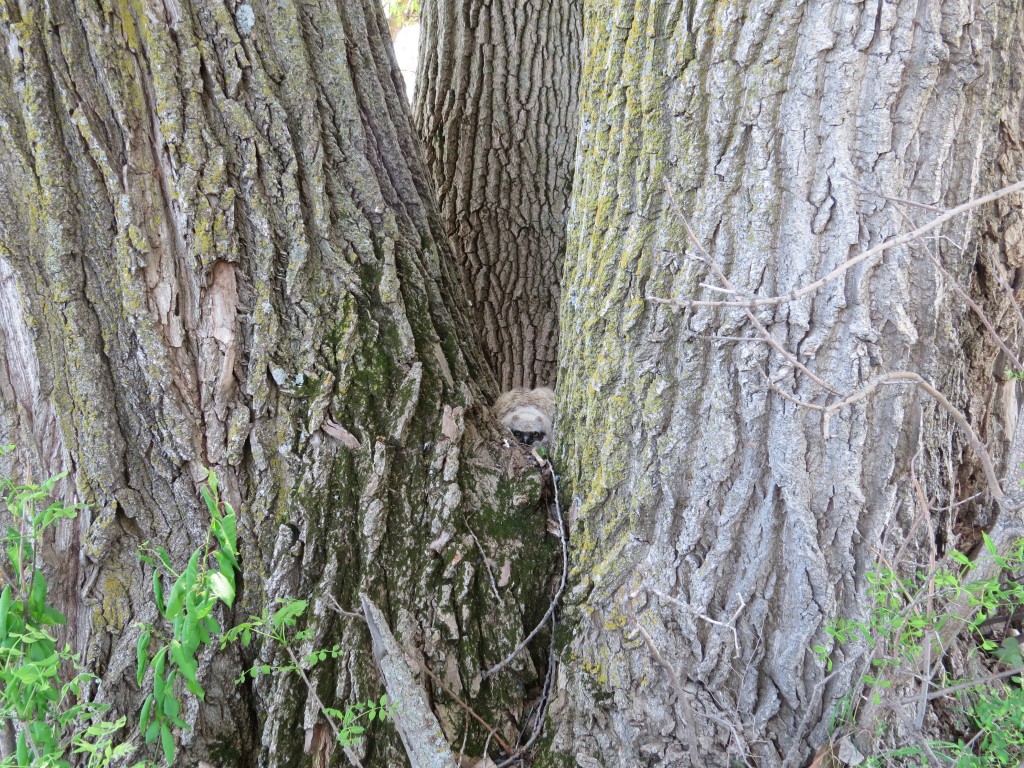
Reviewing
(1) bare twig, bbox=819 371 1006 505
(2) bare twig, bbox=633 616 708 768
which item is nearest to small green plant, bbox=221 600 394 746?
(2) bare twig, bbox=633 616 708 768

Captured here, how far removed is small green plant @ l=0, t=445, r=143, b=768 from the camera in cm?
136

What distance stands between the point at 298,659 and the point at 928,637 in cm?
154

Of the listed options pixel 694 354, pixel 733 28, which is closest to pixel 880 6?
pixel 733 28

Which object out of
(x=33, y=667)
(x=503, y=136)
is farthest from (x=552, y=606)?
(x=503, y=136)

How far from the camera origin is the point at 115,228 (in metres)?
1.90

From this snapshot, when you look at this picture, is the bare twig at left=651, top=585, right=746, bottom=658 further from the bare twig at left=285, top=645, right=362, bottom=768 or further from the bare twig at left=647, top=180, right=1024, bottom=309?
the bare twig at left=285, top=645, right=362, bottom=768

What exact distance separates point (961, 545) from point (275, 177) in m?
2.43

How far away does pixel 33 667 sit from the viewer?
134 cm

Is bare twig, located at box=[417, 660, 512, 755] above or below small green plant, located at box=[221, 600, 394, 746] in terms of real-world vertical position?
below

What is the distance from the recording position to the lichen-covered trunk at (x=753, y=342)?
5.05 ft

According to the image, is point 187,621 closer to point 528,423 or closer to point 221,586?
point 221,586

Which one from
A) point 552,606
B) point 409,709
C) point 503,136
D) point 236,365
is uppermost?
point 503,136

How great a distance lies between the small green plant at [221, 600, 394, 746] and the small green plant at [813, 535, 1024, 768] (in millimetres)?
1136

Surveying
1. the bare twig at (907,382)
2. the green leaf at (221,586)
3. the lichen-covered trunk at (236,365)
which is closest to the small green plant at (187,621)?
the green leaf at (221,586)
